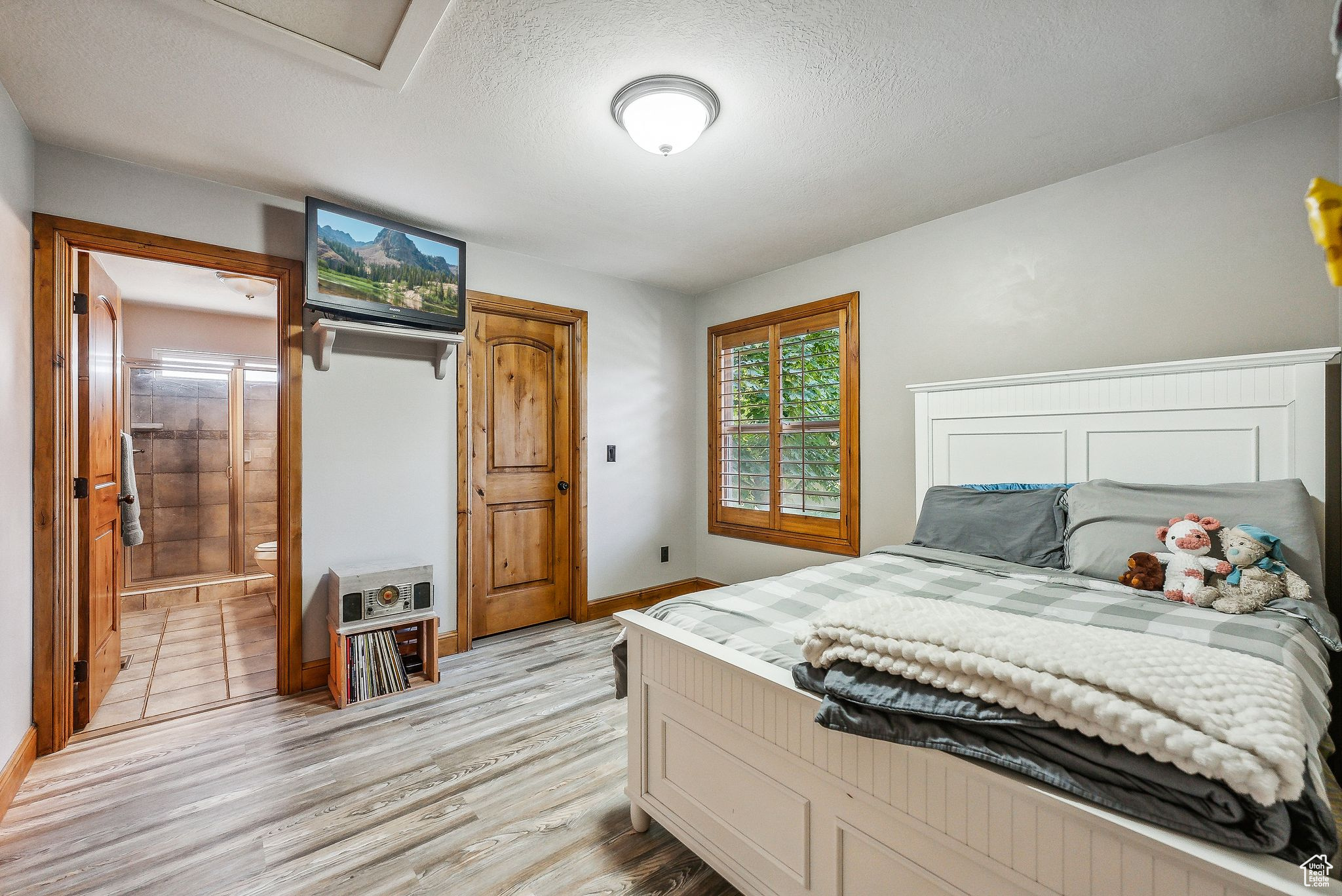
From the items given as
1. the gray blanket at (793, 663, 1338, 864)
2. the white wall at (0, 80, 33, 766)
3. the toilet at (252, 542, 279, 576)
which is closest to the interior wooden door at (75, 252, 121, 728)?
the white wall at (0, 80, 33, 766)

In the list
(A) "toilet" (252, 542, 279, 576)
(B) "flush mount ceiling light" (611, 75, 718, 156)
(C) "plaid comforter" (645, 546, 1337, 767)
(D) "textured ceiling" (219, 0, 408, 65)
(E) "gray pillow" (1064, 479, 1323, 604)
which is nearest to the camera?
(C) "plaid comforter" (645, 546, 1337, 767)

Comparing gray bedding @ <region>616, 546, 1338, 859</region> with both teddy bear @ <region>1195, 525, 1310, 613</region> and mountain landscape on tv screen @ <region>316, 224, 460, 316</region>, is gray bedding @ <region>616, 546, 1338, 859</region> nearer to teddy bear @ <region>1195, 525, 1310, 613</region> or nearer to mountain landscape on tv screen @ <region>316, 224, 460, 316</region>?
teddy bear @ <region>1195, 525, 1310, 613</region>

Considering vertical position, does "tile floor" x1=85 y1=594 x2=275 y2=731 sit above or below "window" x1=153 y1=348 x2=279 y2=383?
below

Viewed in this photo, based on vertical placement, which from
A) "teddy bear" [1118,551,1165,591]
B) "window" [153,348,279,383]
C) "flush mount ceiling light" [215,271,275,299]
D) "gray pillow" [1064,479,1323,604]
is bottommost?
"teddy bear" [1118,551,1165,591]

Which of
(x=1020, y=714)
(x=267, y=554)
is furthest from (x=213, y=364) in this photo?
(x=1020, y=714)

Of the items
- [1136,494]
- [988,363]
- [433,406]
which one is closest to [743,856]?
[1136,494]

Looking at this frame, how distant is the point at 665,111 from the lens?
6.41 feet

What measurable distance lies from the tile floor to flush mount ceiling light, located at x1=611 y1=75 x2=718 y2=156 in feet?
10.3

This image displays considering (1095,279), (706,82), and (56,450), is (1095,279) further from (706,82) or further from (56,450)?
(56,450)

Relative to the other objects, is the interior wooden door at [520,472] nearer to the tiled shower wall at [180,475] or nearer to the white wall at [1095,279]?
the white wall at [1095,279]

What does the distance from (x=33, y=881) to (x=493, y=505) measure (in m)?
2.31

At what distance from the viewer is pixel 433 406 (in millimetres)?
3297

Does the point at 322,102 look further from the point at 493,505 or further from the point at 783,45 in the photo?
the point at 493,505

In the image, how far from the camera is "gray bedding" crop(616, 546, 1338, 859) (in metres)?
0.78
